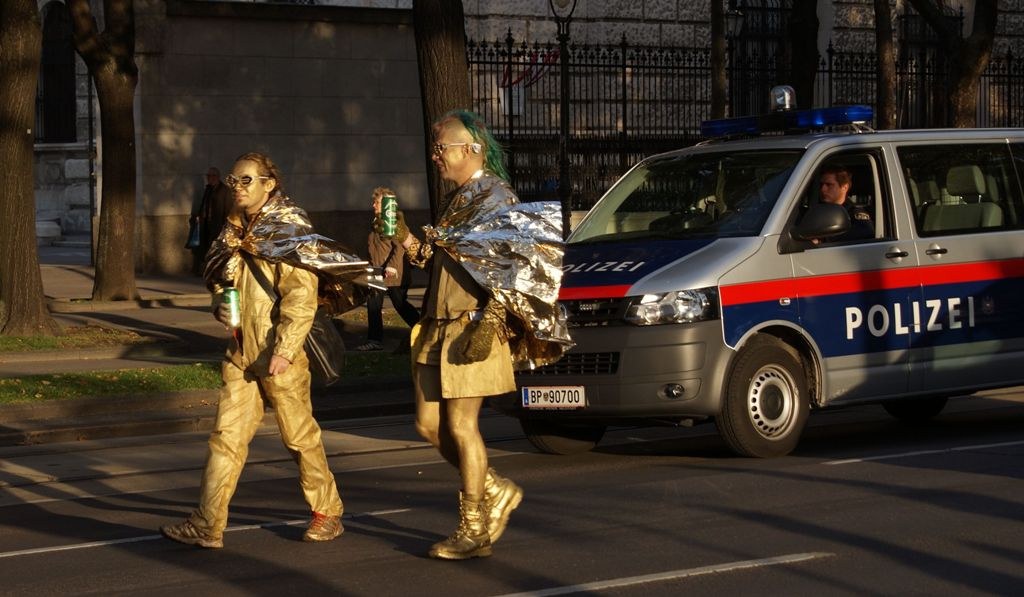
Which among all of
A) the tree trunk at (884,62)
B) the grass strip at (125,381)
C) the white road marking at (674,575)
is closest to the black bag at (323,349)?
the white road marking at (674,575)

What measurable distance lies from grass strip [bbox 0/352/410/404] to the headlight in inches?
208

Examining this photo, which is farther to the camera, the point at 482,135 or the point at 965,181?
the point at 965,181

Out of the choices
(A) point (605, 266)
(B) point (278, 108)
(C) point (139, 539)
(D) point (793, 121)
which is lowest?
(C) point (139, 539)

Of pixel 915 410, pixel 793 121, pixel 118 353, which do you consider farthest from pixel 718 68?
pixel 793 121

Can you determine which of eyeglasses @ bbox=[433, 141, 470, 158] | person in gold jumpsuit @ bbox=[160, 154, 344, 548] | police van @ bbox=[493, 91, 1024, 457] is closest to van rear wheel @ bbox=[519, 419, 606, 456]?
police van @ bbox=[493, 91, 1024, 457]

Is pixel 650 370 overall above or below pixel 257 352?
below

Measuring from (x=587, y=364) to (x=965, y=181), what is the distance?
10.4ft

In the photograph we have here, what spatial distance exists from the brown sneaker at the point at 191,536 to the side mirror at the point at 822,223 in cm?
413

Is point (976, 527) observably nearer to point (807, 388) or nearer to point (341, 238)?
point (807, 388)

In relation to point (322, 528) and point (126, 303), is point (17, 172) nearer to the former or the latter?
point (126, 303)

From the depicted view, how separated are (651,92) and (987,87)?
7341 millimetres

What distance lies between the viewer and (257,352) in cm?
744

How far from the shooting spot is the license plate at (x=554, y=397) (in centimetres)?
953

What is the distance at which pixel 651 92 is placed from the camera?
29344mm
